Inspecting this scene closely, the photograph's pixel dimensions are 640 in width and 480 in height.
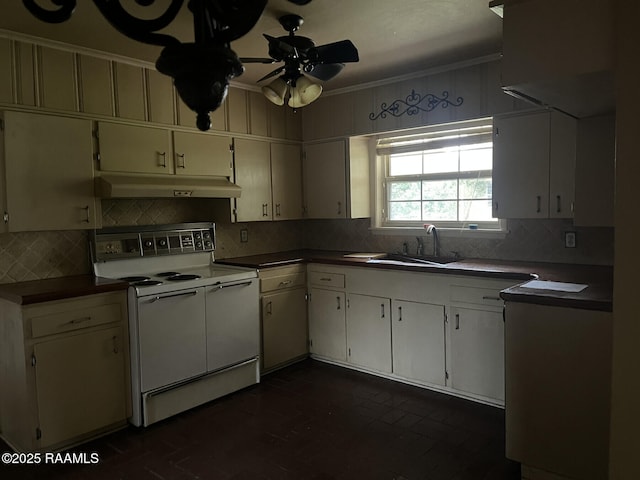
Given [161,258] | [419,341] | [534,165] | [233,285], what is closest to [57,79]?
[161,258]

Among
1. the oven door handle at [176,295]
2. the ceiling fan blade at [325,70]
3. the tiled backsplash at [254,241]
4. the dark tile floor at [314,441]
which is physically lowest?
the dark tile floor at [314,441]

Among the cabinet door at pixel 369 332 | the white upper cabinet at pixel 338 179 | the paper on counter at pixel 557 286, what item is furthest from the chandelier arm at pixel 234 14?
the white upper cabinet at pixel 338 179

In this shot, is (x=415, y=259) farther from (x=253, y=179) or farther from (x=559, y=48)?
(x=559, y=48)

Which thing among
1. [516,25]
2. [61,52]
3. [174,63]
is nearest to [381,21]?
[516,25]

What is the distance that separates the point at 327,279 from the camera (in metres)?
3.98

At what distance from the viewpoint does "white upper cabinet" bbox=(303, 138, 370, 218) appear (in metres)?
4.25

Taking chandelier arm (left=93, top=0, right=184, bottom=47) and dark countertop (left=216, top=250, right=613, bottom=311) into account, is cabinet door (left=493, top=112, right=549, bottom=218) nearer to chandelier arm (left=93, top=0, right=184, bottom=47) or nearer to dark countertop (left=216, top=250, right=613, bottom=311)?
dark countertop (left=216, top=250, right=613, bottom=311)

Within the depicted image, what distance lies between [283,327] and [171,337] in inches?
42.7

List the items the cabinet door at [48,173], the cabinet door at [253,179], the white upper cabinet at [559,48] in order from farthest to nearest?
the cabinet door at [253,179], the cabinet door at [48,173], the white upper cabinet at [559,48]

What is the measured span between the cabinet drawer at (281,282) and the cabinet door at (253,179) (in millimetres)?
593

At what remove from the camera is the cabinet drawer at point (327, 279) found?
3893mm

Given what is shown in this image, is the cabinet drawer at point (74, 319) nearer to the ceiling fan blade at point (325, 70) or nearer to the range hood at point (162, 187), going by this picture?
the range hood at point (162, 187)

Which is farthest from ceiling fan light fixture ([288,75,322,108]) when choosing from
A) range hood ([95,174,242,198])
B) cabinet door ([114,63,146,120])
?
cabinet door ([114,63,146,120])

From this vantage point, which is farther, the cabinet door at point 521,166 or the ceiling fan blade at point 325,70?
the cabinet door at point 521,166
